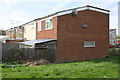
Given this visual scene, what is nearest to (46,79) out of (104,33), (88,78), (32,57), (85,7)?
(88,78)

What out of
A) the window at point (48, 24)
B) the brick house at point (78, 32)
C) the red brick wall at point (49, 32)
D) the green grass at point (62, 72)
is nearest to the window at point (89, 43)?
the brick house at point (78, 32)

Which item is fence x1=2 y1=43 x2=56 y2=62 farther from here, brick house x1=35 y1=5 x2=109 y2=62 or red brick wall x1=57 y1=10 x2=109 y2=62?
red brick wall x1=57 y1=10 x2=109 y2=62

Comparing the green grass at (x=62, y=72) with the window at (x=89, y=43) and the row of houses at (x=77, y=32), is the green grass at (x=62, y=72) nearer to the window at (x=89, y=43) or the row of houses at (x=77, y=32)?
the row of houses at (x=77, y=32)

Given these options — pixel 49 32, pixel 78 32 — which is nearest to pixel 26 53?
pixel 49 32

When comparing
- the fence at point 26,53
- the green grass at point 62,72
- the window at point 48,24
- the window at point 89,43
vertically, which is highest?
the window at point 48,24

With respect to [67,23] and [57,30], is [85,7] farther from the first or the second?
[57,30]

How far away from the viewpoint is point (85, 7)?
650 inches

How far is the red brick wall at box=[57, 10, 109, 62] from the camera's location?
14.9 metres

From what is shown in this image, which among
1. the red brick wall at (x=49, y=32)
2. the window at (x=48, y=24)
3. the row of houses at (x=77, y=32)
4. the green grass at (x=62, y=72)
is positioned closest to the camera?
the green grass at (x=62, y=72)

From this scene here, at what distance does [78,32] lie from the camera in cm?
1612

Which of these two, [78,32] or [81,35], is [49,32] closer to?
[78,32]

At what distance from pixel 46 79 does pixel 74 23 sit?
33.4ft

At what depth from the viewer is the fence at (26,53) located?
13534 mm

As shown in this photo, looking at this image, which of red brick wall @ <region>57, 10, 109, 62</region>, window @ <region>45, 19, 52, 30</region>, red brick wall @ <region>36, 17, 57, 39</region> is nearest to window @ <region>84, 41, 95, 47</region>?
red brick wall @ <region>57, 10, 109, 62</region>
